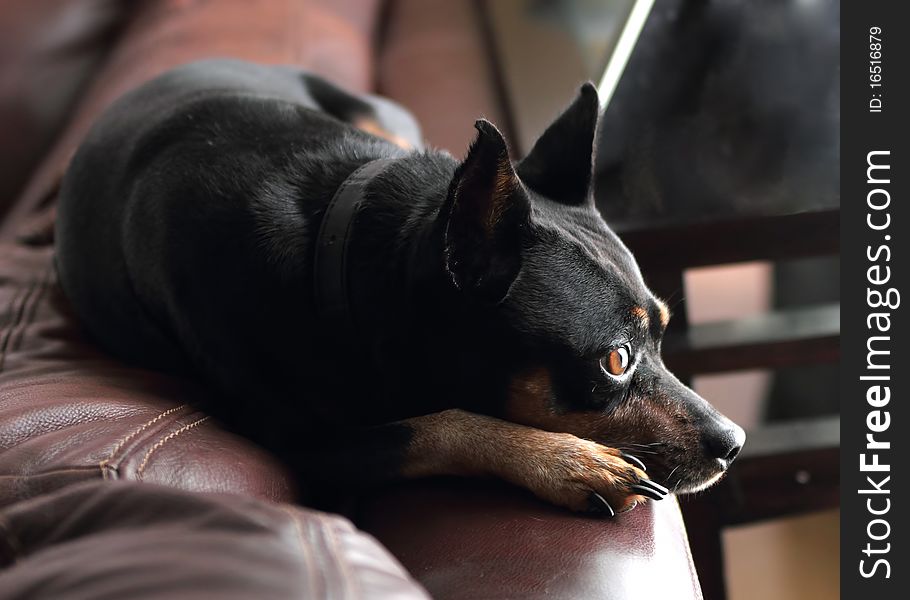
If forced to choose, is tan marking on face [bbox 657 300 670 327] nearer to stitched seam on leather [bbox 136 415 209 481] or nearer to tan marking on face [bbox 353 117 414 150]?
stitched seam on leather [bbox 136 415 209 481]

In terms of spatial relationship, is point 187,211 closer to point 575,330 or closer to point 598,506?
point 575,330

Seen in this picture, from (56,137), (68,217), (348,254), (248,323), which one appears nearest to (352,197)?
(348,254)

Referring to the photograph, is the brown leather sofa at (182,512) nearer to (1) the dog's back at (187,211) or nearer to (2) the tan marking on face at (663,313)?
(1) the dog's back at (187,211)

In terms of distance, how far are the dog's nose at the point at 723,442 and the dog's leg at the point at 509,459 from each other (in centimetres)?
15

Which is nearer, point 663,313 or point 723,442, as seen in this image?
point 723,442

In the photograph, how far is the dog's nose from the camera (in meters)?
1.41

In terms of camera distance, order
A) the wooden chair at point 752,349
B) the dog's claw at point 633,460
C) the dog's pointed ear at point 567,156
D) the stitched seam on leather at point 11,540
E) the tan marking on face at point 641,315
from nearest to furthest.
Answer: the stitched seam on leather at point 11,540, the dog's claw at point 633,460, the tan marking on face at point 641,315, the dog's pointed ear at point 567,156, the wooden chair at point 752,349

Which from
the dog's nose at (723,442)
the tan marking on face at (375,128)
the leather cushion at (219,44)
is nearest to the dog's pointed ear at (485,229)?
the dog's nose at (723,442)

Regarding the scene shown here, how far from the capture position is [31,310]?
182 cm

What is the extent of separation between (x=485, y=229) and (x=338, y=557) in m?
0.75

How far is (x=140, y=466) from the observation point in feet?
3.65

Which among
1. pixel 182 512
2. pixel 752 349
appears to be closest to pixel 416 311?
pixel 182 512

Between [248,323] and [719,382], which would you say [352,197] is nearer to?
[248,323]

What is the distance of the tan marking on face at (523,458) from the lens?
4.02 ft
